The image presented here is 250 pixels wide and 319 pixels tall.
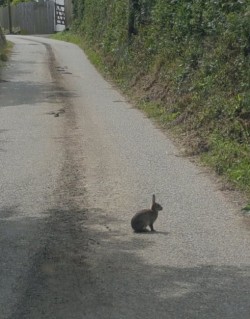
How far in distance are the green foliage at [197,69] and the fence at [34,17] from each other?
32.0m

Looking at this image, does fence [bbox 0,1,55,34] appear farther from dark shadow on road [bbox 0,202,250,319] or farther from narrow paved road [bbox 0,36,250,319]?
dark shadow on road [bbox 0,202,250,319]

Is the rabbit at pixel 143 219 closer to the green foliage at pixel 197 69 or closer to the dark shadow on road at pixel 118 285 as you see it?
the dark shadow on road at pixel 118 285

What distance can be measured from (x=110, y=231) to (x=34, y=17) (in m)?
51.9

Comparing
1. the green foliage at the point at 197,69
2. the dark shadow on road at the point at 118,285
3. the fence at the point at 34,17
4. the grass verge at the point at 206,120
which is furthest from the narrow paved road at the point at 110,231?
the fence at the point at 34,17

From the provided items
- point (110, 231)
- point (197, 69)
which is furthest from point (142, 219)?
point (197, 69)

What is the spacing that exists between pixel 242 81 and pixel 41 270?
7903mm

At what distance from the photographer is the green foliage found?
12492mm

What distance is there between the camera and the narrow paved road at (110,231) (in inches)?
239

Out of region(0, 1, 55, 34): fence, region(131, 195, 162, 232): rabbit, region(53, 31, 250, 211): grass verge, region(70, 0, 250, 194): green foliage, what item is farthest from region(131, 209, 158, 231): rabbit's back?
region(0, 1, 55, 34): fence

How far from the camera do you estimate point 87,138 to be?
14.1 m

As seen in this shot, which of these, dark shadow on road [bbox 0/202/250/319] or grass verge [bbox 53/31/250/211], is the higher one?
dark shadow on road [bbox 0/202/250/319]

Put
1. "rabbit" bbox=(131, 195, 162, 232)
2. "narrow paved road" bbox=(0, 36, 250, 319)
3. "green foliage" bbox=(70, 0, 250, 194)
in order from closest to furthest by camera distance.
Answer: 1. "narrow paved road" bbox=(0, 36, 250, 319)
2. "rabbit" bbox=(131, 195, 162, 232)
3. "green foliage" bbox=(70, 0, 250, 194)

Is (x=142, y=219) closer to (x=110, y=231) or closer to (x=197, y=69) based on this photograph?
(x=110, y=231)

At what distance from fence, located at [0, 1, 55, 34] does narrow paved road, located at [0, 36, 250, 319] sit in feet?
140
